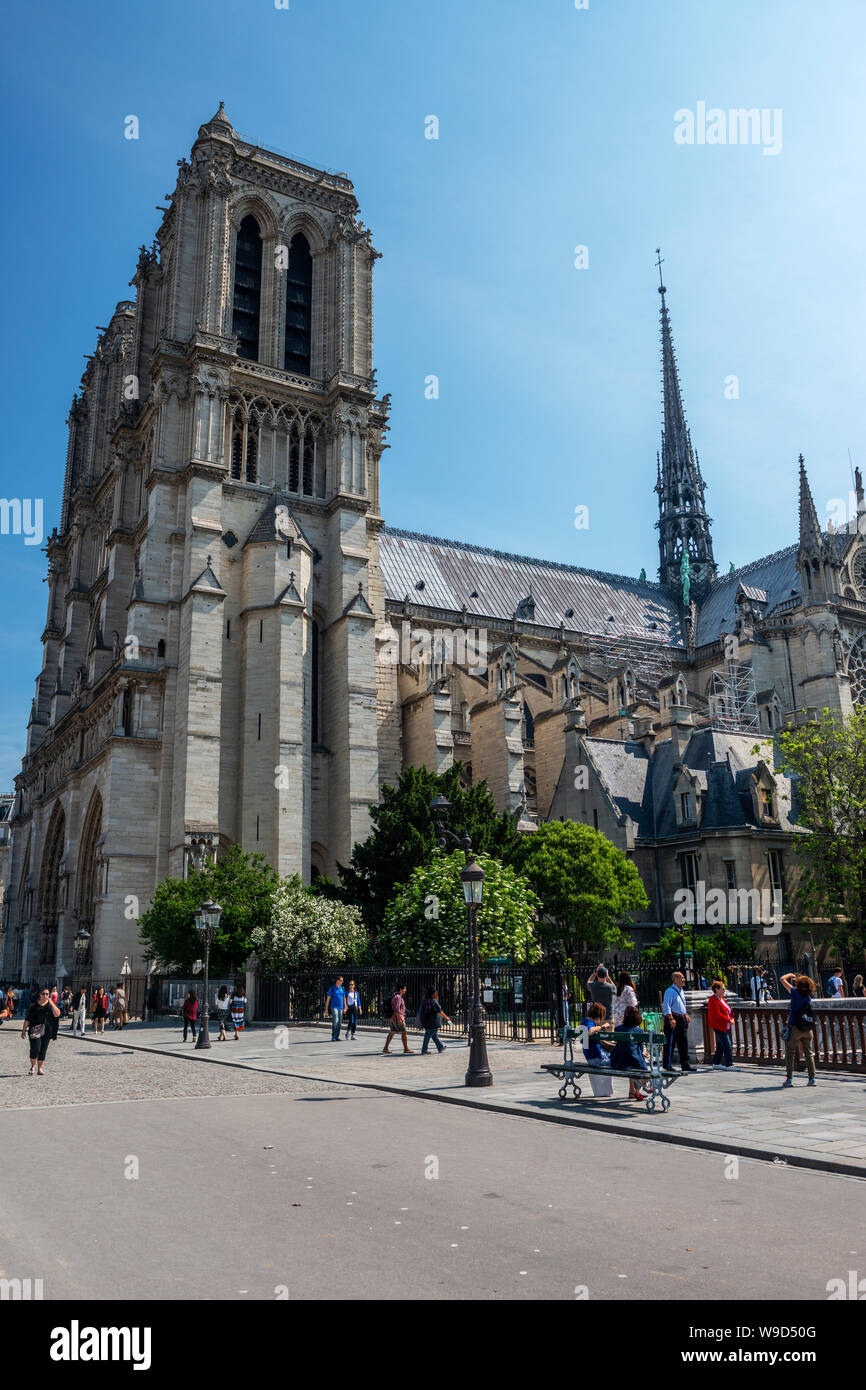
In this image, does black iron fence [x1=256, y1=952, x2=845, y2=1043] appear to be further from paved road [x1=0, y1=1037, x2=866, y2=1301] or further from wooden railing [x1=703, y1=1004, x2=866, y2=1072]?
paved road [x1=0, y1=1037, x2=866, y2=1301]

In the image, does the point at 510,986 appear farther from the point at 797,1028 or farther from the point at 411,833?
the point at 797,1028

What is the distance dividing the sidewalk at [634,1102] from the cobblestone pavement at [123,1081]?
64 cm

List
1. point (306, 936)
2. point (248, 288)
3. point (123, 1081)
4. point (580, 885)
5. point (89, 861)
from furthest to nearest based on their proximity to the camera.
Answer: point (248, 288), point (89, 861), point (580, 885), point (306, 936), point (123, 1081)

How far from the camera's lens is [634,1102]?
1319 cm

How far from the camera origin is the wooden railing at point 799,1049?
1558 centimetres

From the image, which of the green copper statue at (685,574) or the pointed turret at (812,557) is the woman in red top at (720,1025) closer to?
the pointed turret at (812,557)

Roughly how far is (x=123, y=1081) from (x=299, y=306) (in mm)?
43763

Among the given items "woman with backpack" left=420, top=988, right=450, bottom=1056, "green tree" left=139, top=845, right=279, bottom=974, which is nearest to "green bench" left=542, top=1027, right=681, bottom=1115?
"woman with backpack" left=420, top=988, right=450, bottom=1056

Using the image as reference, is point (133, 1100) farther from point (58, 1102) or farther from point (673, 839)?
point (673, 839)

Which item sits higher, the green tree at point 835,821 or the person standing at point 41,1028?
the green tree at point 835,821

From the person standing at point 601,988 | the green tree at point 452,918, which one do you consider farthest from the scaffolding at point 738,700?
the person standing at point 601,988

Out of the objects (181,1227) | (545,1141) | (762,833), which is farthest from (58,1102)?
(762,833)

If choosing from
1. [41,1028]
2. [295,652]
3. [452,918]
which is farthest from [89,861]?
[41,1028]

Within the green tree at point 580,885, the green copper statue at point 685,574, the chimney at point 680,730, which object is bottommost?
the green tree at point 580,885
